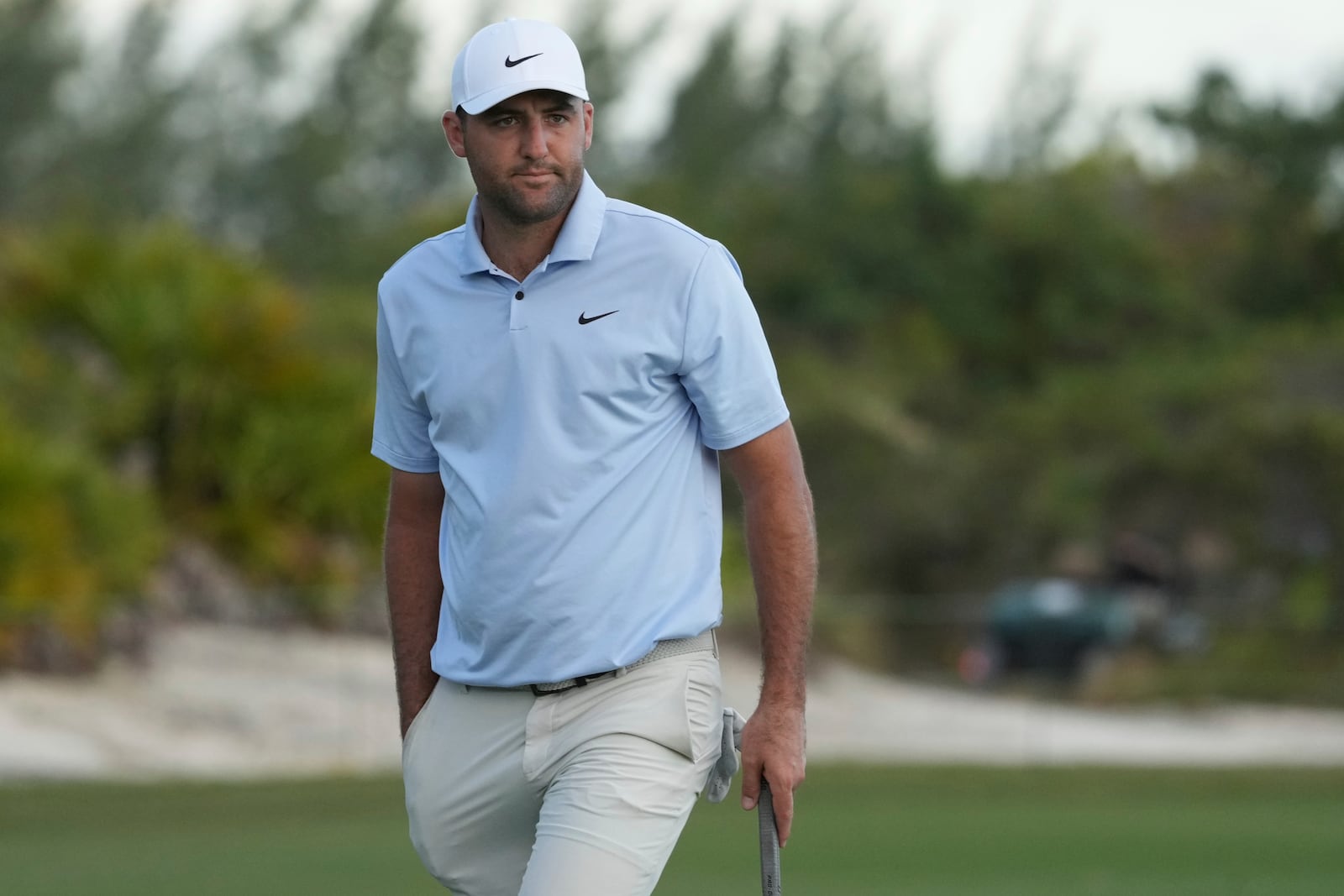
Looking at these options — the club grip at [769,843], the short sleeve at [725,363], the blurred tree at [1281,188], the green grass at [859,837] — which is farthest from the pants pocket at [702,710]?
the blurred tree at [1281,188]

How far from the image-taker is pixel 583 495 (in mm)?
3816

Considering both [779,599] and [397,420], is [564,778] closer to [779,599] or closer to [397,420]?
[779,599]

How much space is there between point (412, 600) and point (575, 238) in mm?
901

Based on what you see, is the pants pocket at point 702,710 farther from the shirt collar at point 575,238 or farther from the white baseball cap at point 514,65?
the white baseball cap at point 514,65

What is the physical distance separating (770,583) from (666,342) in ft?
1.63

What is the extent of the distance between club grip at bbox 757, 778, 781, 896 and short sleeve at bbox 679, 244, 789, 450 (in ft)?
2.17

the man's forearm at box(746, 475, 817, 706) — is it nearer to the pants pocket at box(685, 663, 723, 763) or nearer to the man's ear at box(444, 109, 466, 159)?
the pants pocket at box(685, 663, 723, 763)

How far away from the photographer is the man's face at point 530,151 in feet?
12.8

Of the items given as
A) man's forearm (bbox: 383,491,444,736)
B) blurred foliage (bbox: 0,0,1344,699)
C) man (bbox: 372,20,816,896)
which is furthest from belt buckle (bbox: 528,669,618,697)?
blurred foliage (bbox: 0,0,1344,699)

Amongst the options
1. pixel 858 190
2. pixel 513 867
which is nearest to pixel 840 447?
pixel 858 190

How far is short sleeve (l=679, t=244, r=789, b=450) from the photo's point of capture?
386 centimetres

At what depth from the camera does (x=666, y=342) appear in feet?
12.6

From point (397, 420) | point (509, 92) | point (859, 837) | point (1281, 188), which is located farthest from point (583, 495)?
point (1281, 188)

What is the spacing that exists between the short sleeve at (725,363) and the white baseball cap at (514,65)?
0.42 metres
